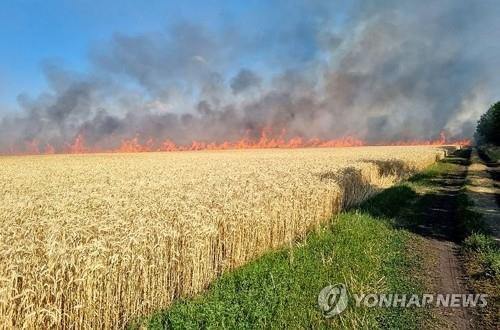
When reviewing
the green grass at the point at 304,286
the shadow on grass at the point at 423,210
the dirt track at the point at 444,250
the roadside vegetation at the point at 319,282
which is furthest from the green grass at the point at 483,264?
the green grass at the point at 304,286

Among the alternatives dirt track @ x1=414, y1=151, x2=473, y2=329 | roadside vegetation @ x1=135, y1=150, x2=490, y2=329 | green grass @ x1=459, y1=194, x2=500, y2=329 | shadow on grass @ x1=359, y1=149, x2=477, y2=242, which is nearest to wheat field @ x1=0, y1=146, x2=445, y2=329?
roadside vegetation @ x1=135, y1=150, x2=490, y2=329

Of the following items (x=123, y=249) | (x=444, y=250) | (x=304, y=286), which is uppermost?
(x=123, y=249)

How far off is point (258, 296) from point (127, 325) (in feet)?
9.08

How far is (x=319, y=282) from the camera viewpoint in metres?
8.93

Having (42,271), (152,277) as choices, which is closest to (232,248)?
(152,277)

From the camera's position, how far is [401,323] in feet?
24.2

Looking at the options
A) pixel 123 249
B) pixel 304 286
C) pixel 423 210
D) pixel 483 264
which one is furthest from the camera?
pixel 423 210

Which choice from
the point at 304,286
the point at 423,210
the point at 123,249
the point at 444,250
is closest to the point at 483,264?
the point at 444,250

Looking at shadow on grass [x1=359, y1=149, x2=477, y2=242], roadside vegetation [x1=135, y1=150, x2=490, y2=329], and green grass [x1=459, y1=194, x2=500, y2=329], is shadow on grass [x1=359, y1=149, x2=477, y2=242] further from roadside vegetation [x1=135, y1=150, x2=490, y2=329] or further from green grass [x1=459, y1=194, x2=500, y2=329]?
roadside vegetation [x1=135, y1=150, x2=490, y2=329]

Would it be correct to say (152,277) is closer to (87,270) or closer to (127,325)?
(127,325)

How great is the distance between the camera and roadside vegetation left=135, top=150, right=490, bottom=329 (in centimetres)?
723

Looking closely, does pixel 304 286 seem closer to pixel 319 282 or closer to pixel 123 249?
pixel 319 282

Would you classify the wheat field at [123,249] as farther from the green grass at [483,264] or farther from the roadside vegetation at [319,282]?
the green grass at [483,264]

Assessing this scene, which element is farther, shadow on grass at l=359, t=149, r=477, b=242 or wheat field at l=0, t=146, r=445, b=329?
shadow on grass at l=359, t=149, r=477, b=242
